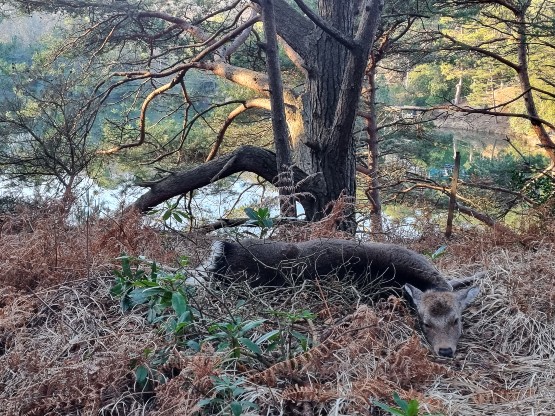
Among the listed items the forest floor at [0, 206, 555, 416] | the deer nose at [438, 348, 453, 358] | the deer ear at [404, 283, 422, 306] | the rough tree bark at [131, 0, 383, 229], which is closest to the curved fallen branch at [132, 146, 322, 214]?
the rough tree bark at [131, 0, 383, 229]

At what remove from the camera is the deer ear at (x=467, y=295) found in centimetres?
367

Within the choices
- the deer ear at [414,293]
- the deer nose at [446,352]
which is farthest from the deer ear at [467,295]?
the deer nose at [446,352]

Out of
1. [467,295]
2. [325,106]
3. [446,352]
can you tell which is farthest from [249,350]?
[325,106]

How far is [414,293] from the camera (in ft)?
12.0

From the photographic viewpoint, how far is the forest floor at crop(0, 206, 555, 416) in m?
2.49

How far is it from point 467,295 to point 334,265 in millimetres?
813

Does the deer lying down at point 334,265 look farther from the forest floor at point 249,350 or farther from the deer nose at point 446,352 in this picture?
the deer nose at point 446,352

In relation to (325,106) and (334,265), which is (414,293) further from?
(325,106)

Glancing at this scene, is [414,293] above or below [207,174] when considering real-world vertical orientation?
above

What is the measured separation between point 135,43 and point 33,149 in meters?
2.63

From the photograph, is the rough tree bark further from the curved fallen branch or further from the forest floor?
the forest floor

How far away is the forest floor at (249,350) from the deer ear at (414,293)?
8 centimetres

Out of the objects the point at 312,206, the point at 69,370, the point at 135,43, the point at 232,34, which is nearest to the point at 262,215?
the point at 69,370

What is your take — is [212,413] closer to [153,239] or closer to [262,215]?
[262,215]
